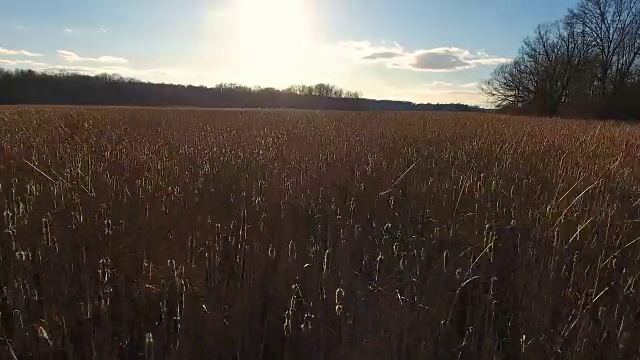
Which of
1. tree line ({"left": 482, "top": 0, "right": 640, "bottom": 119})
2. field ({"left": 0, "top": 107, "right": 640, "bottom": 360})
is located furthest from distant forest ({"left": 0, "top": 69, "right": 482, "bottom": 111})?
field ({"left": 0, "top": 107, "right": 640, "bottom": 360})

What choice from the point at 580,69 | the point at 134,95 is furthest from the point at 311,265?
the point at 134,95

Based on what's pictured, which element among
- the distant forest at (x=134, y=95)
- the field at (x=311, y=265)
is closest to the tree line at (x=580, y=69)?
the distant forest at (x=134, y=95)

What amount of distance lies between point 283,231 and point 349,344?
4.68 feet

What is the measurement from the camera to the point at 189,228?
313 cm

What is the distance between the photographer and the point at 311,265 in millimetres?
2520

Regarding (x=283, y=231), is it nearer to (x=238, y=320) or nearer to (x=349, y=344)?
(x=238, y=320)

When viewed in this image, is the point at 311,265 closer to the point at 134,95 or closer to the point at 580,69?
the point at 580,69

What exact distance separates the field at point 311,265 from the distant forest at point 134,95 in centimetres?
5406

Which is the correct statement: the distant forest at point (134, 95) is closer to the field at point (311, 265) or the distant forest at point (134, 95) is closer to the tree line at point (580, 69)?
the tree line at point (580, 69)

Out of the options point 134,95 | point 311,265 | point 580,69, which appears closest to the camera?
point 311,265

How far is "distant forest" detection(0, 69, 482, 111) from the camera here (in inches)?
2294

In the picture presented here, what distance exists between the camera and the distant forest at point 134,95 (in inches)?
2294

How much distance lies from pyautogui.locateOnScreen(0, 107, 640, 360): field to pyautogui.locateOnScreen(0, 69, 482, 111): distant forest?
54.1m

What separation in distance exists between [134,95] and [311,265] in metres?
76.5
